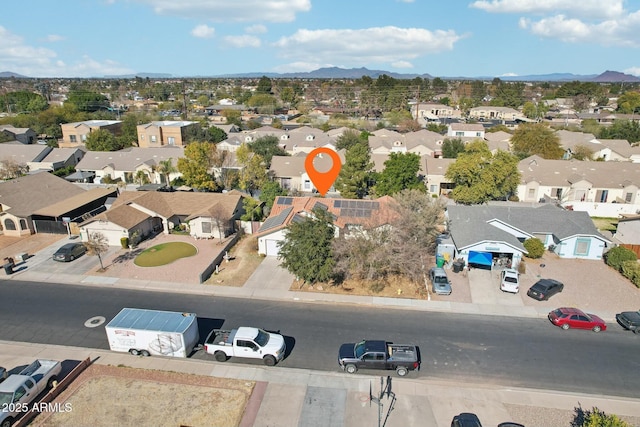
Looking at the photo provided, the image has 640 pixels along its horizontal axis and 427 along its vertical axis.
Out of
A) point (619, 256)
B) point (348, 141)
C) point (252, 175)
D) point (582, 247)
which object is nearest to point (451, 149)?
point (348, 141)

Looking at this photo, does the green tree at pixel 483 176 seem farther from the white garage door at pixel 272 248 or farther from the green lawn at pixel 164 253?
the green lawn at pixel 164 253

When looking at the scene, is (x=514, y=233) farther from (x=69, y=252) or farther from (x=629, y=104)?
(x=629, y=104)

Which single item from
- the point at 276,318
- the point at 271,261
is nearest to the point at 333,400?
the point at 276,318

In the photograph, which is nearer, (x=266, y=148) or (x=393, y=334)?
(x=393, y=334)

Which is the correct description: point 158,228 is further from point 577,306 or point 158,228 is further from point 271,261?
point 577,306

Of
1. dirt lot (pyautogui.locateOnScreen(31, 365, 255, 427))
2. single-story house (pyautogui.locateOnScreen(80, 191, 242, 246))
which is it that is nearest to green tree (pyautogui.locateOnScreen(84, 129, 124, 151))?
single-story house (pyautogui.locateOnScreen(80, 191, 242, 246))

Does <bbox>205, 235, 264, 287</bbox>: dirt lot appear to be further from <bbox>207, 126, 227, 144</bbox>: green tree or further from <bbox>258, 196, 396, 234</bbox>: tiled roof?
<bbox>207, 126, 227, 144</bbox>: green tree
